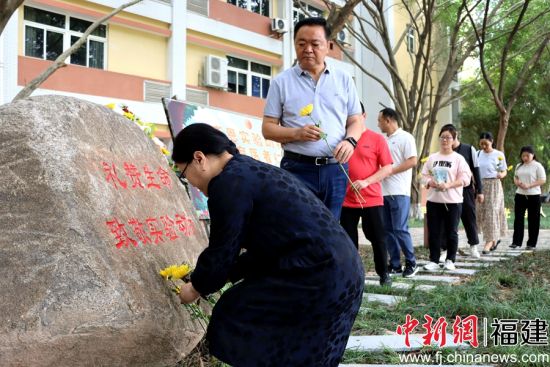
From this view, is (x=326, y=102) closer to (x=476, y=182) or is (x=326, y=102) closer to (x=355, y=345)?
(x=355, y=345)

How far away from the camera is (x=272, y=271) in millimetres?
1841

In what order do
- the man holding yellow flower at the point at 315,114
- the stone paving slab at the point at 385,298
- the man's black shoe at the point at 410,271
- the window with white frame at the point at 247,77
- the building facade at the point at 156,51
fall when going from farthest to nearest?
the window with white frame at the point at 247,77 < the building facade at the point at 156,51 < the man's black shoe at the point at 410,271 < the stone paving slab at the point at 385,298 < the man holding yellow flower at the point at 315,114

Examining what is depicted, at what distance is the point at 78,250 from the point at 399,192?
3588mm

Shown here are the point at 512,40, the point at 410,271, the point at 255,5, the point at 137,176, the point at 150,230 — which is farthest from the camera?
the point at 255,5

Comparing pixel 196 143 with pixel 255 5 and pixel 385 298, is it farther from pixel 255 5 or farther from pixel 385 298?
pixel 255 5

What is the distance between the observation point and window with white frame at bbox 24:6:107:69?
10.4 m

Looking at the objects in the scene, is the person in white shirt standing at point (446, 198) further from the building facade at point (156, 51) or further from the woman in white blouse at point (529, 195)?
the building facade at point (156, 51)

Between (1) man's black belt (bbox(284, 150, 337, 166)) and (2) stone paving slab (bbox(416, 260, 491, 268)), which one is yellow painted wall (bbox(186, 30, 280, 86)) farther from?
(1) man's black belt (bbox(284, 150, 337, 166))

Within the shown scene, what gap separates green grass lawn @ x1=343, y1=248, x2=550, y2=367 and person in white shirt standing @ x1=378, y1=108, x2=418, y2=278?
0.69m

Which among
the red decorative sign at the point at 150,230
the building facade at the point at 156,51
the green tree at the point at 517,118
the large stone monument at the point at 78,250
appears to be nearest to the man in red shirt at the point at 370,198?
the red decorative sign at the point at 150,230

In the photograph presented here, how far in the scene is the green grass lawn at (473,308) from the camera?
2.70 m

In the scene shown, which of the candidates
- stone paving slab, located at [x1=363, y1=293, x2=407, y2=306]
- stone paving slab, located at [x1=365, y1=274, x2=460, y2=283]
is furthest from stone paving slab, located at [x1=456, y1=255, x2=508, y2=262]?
stone paving slab, located at [x1=363, y1=293, x2=407, y2=306]

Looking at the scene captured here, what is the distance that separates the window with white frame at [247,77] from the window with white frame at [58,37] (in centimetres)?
352

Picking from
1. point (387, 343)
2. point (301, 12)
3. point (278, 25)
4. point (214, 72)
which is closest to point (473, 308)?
point (387, 343)
